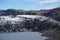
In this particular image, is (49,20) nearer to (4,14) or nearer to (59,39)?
(4,14)

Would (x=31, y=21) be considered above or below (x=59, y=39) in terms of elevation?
below

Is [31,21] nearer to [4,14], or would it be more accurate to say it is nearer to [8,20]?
[8,20]

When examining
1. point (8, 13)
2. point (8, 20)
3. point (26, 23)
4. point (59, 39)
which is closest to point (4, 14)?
point (8, 13)

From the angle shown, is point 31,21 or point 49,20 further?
point 31,21

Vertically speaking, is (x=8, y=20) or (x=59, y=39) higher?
(x=59, y=39)

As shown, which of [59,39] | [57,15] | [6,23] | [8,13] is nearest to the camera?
[59,39]

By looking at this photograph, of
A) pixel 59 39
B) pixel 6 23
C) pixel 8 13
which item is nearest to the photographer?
pixel 59 39

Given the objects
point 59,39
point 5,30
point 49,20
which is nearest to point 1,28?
point 5,30

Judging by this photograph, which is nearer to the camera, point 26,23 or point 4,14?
point 26,23

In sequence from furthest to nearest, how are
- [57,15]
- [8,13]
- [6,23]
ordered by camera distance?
[8,13], [6,23], [57,15]
